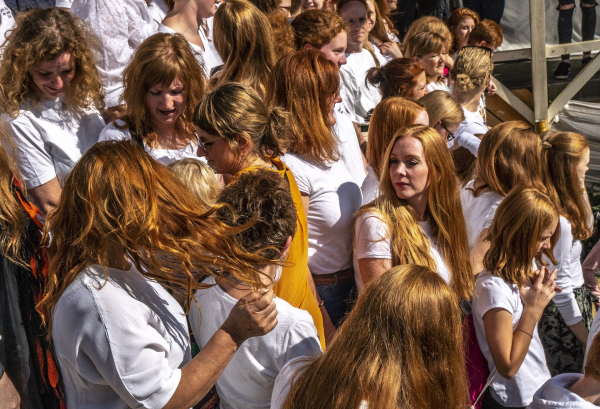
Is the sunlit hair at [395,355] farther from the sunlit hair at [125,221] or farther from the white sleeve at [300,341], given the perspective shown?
the sunlit hair at [125,221]

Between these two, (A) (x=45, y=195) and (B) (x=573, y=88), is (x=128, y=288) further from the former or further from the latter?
(B) (x=573, y=88)

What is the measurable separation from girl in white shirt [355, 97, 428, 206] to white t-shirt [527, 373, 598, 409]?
50.4 inches

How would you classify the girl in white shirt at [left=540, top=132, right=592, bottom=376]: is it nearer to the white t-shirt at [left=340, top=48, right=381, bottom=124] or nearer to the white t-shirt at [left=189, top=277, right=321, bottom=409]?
the white t-shirt at [left=340, top=48, right=381, bottom=124]

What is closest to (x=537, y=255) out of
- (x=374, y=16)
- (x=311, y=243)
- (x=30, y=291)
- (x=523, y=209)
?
(x=523, y=209)

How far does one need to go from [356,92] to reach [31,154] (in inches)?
107

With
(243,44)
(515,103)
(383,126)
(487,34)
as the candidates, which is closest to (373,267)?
(383,126)

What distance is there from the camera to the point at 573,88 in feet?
26.8

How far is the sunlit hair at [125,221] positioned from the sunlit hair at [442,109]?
2.75 m

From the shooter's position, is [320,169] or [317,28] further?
[317,28]

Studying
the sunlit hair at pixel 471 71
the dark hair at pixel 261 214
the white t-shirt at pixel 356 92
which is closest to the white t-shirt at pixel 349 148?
the dark hair at pixel 261 214

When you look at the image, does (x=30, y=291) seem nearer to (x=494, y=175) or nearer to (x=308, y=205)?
(x=308, y=205)

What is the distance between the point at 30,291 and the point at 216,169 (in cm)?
96

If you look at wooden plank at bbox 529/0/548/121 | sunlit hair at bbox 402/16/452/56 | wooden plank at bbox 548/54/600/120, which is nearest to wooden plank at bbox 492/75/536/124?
wooden plank at bbox 529/0/548/121

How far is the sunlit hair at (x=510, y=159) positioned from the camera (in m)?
3.43
